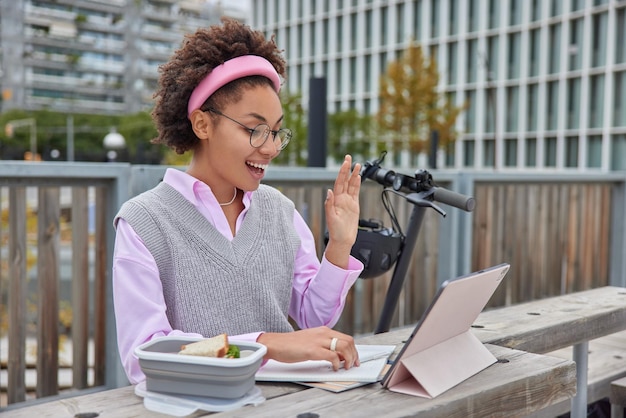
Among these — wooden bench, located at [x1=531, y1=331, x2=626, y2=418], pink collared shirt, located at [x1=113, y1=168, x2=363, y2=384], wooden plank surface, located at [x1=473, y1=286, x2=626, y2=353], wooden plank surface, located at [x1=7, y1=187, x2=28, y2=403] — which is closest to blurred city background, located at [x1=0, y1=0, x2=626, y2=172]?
wooden bench, located at [x1=531, y1=331, x2=626, y2=418]

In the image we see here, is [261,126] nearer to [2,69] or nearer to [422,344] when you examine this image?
[422,344]

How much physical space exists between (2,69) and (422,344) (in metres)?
88.7

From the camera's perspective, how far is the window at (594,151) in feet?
115

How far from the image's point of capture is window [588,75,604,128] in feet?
114

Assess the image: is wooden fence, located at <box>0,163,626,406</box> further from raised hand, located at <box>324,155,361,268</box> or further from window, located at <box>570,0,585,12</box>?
window, located at <box>570,0,585,12</box>

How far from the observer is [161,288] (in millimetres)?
1733

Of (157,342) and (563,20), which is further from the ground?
(563,20)

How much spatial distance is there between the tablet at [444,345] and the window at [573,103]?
36.8 m

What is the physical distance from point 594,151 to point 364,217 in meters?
33.7

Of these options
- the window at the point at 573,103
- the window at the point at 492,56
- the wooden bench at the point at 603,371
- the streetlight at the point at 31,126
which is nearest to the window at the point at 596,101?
the window at the point at 573,103

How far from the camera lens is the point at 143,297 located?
66.0 inches

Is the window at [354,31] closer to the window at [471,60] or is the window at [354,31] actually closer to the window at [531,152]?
the window at [471,60]

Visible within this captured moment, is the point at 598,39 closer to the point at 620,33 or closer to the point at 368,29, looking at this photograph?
the point at 620,33

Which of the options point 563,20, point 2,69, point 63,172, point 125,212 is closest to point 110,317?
point 63,172
